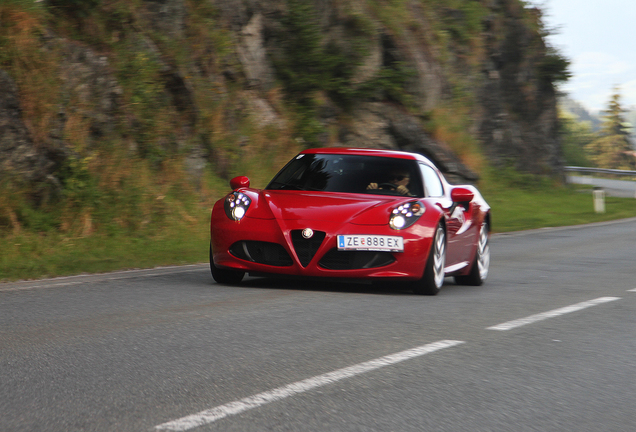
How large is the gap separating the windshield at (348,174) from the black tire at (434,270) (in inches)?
23.6

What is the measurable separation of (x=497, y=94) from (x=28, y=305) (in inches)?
1215

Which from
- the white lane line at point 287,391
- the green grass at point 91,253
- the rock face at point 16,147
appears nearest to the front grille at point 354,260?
the white lane line at point 287,391

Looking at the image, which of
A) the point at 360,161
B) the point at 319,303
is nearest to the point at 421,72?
the point at 360,161

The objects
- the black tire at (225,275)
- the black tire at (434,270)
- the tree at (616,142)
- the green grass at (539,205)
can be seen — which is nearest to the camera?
the black tire at (434,270)

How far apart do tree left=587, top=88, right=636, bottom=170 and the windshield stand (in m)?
123

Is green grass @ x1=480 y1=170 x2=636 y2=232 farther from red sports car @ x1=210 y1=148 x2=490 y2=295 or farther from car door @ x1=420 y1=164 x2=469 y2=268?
red sports car @ x1=210 y1=148 x2=490 y2=295

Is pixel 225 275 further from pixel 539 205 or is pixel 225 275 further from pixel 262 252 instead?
pixel 539 205

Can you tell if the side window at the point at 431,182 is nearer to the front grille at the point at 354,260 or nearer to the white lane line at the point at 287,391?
the front grille at the point at 354,260

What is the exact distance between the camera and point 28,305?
6.75 metres

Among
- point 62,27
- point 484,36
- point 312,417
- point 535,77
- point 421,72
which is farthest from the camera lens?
point 535,77

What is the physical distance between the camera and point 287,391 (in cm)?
402

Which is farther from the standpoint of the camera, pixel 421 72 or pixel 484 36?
pixel 484 36

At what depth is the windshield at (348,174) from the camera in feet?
28.1

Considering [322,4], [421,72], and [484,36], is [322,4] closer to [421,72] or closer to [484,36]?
[421,72]
